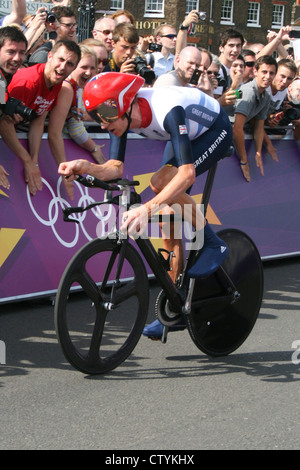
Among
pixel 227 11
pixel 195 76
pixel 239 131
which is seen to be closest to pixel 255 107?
pixel 239 131

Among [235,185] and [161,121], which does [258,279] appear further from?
[235,185]

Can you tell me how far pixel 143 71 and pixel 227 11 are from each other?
50016 mm

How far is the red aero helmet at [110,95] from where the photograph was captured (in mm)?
4484

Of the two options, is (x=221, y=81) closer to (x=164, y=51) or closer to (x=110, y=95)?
(x=164, y=51)

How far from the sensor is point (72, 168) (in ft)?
14.5

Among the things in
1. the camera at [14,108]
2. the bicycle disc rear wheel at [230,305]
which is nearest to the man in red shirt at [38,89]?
the camera at [14,108]

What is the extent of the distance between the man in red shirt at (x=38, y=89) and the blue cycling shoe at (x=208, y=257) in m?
2.04

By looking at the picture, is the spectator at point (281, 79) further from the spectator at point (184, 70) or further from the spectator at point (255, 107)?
the spectator at point (184, 70)

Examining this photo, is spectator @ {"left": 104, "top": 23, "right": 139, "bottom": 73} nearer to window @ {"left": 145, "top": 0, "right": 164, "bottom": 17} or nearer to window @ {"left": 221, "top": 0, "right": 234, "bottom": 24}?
window @ {"left": 145, "top": 0, "right": 164, "bottom": 17}

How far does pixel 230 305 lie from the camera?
542 cm

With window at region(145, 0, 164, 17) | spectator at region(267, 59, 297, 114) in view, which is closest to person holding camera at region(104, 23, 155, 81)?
spectator at region(267, 59, 297, 114)

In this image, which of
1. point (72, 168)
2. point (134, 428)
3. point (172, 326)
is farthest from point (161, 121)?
point (134, 428)

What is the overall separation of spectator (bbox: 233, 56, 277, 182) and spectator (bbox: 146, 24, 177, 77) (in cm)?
189
